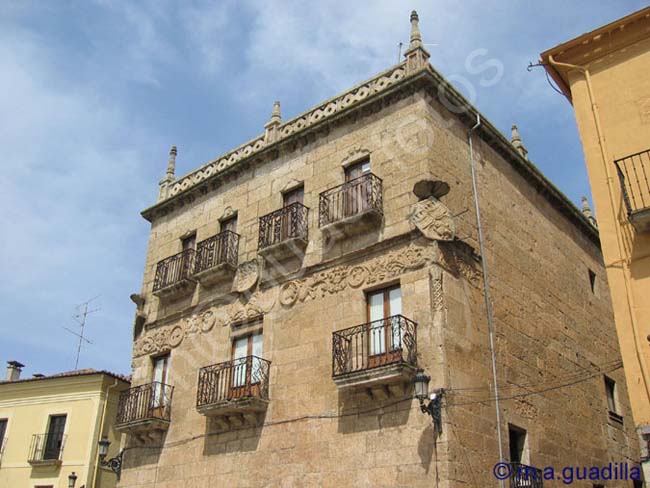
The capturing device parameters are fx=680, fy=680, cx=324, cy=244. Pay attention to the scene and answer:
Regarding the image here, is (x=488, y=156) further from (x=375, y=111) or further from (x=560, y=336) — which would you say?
(x=560, y=336)

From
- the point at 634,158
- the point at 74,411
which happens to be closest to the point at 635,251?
the point at 634,158

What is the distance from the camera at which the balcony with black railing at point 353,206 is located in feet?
41.3

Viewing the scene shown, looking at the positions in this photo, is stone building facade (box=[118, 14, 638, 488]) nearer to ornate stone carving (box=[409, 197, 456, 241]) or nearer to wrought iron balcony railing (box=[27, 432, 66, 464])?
ornate stone carving (box=[409, 197, 456, 241])

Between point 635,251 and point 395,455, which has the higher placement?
point 635,251

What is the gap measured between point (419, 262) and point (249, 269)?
4328 millimetres

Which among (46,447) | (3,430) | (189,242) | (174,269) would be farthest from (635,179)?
(3,430)

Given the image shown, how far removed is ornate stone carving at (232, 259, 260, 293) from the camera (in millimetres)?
14344

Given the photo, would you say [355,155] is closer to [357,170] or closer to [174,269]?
[357,170]

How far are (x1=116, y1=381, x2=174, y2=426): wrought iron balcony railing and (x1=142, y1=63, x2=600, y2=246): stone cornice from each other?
4825 mm

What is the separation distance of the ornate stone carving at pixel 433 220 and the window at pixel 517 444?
356 centimetres

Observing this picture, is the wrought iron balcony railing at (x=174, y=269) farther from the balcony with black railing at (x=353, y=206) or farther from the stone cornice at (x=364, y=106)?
the balcony with black railing at (x=353, y=206)

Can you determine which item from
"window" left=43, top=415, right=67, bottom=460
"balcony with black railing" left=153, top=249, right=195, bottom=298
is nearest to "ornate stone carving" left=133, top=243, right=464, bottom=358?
"balcony with black railing" left=153, top=249, right=195, bottom=298

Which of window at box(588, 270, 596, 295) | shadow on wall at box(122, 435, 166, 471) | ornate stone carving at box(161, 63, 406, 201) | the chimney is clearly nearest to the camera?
ornate stone carving at box(161, 63, 406, 201)

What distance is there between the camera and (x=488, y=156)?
1467 centimetres
